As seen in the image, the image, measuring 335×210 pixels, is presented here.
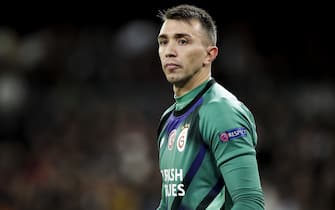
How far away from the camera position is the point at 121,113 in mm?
12859

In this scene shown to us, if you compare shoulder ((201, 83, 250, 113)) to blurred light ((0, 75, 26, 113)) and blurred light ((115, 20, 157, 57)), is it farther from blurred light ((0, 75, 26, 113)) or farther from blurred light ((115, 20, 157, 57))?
blurred light ((115, 20, 157, 57))

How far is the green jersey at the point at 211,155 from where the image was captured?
3826mm

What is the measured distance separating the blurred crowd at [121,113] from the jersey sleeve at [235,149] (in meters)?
6.33

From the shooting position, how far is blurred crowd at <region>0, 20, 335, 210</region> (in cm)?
1128

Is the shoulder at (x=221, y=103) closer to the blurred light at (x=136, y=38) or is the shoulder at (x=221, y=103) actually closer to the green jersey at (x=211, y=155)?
the green jersey at (x=211, y=155)

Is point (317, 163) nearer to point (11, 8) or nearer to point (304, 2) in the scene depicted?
point (304, 2)

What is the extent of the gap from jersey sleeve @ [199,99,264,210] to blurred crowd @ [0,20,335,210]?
6.33 meters

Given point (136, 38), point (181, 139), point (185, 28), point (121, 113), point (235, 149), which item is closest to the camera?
point (235, 149)

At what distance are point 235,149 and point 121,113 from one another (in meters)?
9.07

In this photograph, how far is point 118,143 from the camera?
12.2 metres

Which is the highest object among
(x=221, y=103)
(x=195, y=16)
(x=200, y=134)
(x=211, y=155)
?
(x=195, y=16)

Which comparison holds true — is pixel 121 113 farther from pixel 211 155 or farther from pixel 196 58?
pixel 211 155

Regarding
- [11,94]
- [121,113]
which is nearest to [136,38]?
[121,113]

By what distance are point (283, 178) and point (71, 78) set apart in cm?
503
